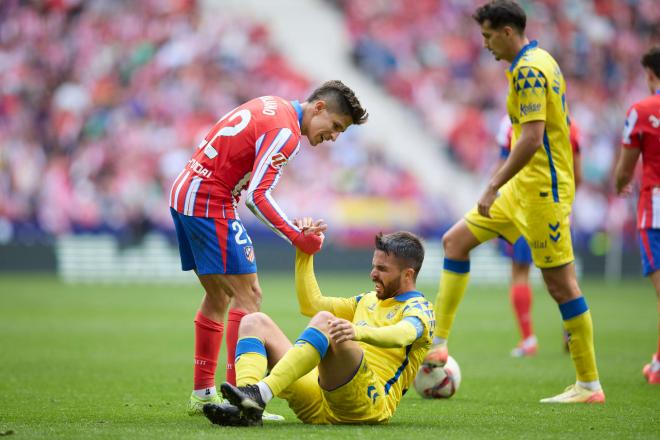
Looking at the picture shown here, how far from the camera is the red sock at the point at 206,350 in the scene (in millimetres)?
5980

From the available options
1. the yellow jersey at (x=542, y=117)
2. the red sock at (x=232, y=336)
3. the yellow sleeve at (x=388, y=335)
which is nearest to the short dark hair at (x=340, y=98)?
the yellow jersey at (x=542, y=117)

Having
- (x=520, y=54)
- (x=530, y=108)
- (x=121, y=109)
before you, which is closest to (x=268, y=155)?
(x=530, y=108)

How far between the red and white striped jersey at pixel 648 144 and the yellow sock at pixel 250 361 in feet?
12.6

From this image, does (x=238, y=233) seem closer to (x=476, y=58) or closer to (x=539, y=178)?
(x=539, y=178)

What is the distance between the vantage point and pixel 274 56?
24.8m

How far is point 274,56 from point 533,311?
12.1m

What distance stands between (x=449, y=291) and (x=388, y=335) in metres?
2.28

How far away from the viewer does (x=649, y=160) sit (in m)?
7.56

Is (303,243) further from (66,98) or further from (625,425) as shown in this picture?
(66,98)

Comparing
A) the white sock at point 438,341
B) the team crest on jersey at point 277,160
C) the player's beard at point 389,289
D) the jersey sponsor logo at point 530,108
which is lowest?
the white sock at point 438,341

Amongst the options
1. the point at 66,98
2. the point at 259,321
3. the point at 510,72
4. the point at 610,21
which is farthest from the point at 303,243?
the point at 610,21

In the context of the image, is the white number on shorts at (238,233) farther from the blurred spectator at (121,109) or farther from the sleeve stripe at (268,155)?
the blurred spectator at (121,109)

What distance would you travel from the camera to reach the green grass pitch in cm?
509

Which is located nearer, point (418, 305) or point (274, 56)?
point (418, 305)
